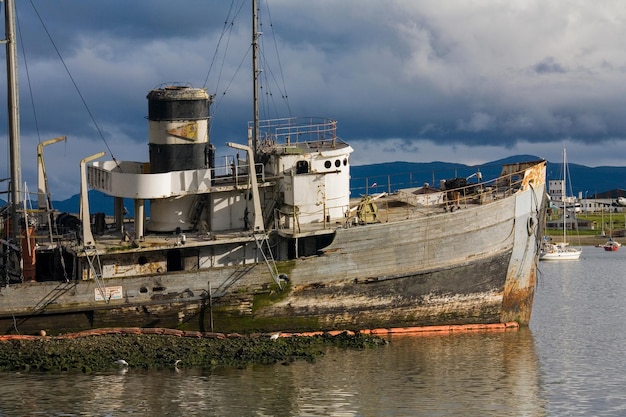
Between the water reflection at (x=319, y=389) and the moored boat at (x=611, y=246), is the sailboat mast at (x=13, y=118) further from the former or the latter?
the moored boat at (x=611, y=246)

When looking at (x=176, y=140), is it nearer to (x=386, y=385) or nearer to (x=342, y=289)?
(x=342, y=289)

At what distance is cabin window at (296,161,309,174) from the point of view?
3453cm

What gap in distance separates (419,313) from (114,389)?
967 cm

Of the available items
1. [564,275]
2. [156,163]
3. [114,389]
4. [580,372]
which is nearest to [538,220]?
[580,372]

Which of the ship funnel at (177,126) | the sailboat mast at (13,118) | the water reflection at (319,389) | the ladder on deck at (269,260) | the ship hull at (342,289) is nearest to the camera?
the water reflection at (319,389)

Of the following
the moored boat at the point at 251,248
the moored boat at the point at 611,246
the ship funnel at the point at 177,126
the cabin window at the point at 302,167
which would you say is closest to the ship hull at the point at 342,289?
the moored boat at the point at 251,248

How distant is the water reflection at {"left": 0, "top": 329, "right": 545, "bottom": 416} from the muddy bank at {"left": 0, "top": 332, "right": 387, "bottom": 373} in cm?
48

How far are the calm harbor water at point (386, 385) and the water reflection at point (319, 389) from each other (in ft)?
0.08

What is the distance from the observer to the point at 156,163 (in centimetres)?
3416

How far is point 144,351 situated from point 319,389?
5013 mm

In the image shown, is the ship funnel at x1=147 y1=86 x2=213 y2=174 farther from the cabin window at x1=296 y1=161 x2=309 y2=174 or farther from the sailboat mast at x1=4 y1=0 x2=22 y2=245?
the sailboat mast at x1=4 y1=0 x2=22 y2=245

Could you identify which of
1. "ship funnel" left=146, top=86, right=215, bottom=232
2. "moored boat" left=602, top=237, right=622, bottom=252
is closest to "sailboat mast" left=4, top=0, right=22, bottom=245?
"ship funnel" left=146, top=86, right=215, bottom=232

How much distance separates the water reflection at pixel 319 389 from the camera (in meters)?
27.1

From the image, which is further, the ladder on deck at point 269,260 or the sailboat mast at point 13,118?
the sailboat mast at point 13,118
